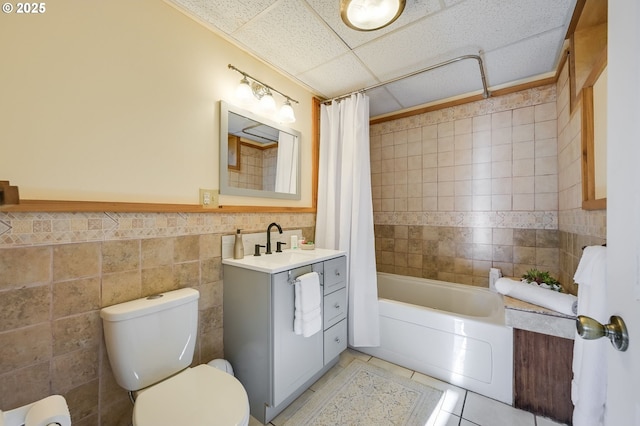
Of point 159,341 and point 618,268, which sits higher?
point 618,268

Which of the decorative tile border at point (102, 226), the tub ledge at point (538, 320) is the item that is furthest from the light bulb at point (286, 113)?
the tub ledge at point (538, 320)

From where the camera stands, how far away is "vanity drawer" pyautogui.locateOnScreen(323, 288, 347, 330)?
1.76 metres

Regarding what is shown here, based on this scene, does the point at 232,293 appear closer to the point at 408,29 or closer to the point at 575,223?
the point at 408,29

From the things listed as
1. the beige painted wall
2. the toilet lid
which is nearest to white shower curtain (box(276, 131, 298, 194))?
the beige painted wall

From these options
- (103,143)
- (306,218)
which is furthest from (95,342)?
(306,218)

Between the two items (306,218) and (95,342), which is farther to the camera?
(306,218)

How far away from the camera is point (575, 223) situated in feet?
5.41

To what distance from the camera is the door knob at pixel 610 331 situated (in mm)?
489

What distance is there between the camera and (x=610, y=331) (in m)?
0.52

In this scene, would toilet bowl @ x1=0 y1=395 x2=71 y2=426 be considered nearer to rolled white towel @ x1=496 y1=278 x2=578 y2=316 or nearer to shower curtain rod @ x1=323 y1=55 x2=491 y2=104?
rolled white towel @ x1=496 y1=278 x2=578 y2=316

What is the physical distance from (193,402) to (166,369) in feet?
0.96

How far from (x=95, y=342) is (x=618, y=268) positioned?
1.85 meters

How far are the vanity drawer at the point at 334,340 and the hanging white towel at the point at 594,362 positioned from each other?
1253 mm

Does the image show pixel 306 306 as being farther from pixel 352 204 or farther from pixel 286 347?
pixel 352 204
